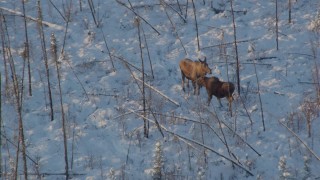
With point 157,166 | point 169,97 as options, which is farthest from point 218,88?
point 157,166

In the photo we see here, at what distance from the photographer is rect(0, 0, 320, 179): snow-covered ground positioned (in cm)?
707

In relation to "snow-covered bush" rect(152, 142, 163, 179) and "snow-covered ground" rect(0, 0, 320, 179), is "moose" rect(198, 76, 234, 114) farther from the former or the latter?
"snow-covered bush" rect(152, 142, 163, 179)

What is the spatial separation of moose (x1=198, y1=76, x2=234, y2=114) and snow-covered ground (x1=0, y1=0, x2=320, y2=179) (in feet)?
0.80

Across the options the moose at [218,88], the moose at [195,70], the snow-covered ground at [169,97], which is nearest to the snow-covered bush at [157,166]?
the snow-covered ground at [169,97]

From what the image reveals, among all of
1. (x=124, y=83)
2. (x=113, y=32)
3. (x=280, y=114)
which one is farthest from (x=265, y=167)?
(x=113, y=32)

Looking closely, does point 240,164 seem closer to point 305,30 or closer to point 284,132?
point 284,132

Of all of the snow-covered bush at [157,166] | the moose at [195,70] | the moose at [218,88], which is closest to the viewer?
the snow-covered bush at [157,166]

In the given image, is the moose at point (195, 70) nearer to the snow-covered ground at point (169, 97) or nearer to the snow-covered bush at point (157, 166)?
the snow-covered ground at point (169, 97)

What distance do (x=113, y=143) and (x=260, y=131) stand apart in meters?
2.27

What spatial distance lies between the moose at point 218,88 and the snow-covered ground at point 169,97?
0.24 m

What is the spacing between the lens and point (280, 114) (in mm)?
8203

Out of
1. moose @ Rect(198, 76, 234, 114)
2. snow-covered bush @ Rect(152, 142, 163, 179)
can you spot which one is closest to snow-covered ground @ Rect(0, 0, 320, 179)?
snow-covered bush @ Rect(152, 142, 163, 179)

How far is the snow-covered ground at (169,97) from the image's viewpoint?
7.07 meters

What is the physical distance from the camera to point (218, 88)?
8508 millimetres
